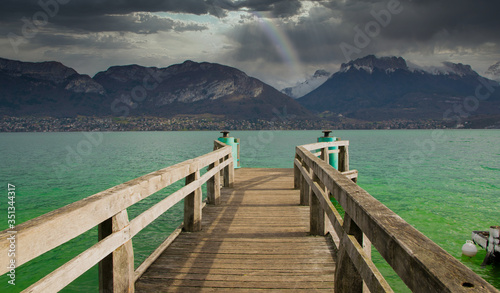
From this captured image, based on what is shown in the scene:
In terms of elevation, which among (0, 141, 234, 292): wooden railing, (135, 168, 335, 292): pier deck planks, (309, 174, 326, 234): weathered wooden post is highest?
(0, 141, 234, 292): wooden railing

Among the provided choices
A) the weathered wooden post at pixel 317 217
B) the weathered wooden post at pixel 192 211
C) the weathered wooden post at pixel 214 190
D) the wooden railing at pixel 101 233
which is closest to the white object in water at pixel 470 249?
the weathered wooden post at pixel 317 217

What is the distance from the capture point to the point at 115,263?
2.96 meters

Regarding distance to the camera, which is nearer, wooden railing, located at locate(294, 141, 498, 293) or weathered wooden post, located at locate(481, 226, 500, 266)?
wooden railing, located at locate(294, 141, 498, 293)

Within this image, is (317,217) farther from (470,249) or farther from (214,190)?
(470,249)

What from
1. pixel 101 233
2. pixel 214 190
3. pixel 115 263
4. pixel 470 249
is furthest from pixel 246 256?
pixel 470 249

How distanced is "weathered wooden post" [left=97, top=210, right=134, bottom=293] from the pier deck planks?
80 cm

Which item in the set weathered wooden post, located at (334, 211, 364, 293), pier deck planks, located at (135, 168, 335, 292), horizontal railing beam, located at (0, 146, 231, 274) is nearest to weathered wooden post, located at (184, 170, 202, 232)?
pier deck planks, located at (135, 168, 335, 292)

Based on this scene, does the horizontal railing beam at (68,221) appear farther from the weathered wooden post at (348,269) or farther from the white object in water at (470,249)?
the white object in water at (470,249)

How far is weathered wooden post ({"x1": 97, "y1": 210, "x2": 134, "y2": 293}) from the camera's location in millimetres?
2851

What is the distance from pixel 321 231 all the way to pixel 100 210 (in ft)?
12.9

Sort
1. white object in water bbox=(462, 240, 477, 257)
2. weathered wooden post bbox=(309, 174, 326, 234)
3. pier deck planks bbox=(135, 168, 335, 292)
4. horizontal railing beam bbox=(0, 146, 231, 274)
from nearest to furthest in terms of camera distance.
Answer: horizontal railing beam bbox=(0, 146, 231, 274), pier deck planks bbox=(135, 168, 335, 292), weathered wooden post bbox=(309, 174, 326, 234), white object in water bbox=(462, 240, 477, 257)

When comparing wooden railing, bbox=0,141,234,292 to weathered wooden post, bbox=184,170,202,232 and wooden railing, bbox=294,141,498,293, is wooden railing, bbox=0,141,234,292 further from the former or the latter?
wooden railing, bbox=294,141,498,293

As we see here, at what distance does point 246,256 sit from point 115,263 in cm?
220

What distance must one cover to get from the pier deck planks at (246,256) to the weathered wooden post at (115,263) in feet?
2.62
